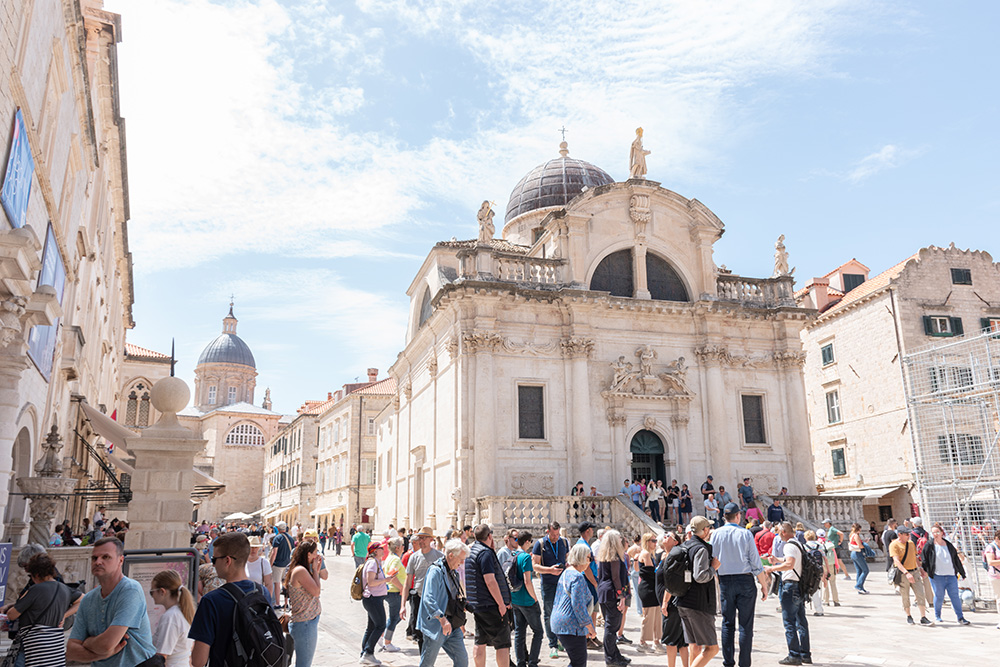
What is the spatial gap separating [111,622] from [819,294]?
129 ft

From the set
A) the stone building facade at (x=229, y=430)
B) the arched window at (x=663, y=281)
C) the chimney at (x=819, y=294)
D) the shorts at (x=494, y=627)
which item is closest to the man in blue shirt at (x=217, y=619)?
the shorts at (x=494, y=627)

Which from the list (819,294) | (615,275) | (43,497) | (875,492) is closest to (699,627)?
(43,497)

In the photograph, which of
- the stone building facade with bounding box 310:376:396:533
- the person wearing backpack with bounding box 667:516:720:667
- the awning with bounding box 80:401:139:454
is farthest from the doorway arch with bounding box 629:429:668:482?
the stone building facade with bounding box 310:376:396:533

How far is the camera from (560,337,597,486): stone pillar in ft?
79.0

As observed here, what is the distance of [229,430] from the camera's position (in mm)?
74812

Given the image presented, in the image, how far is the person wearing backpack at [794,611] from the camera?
939cm

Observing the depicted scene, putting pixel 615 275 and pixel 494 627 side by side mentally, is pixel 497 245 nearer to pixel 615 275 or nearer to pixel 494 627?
pixel 615 275

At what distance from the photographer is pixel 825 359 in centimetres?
3769

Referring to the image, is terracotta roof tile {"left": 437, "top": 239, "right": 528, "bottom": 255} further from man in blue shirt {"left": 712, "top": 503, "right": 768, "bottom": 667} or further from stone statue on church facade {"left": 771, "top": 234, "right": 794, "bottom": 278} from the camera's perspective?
man in blue shirt {"left": 712, "top": 503, "right": 768, "bottom": 667}

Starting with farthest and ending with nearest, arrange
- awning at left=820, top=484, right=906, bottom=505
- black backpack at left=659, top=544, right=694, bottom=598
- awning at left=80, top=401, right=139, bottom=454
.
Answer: awning at left=820, top=484, right=906, bottom=505, awning at left=80, top=401, right=139, bottom=454, black backpack at left=659, top=544, right=694, bottom=598

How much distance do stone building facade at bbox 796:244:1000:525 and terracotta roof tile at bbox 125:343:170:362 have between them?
42.9 meters

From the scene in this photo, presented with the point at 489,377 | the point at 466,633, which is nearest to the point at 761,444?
the point at 489,377

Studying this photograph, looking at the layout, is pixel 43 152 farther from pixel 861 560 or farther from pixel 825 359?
pixel 825 359

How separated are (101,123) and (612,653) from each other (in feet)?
60.6
